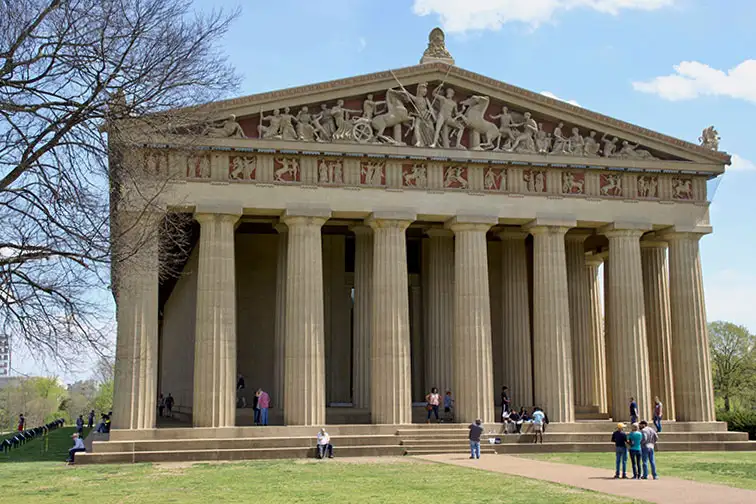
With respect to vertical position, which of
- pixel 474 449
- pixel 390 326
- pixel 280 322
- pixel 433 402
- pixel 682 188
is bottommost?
pixel 474 449

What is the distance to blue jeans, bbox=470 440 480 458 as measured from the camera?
32.0 metres

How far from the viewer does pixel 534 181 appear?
38.9m

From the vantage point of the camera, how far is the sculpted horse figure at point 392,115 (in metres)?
37.2

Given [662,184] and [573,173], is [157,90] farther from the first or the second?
[662,184]

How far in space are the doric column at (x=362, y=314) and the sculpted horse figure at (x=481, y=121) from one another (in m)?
6.57

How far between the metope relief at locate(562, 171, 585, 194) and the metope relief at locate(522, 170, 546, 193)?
102 cm

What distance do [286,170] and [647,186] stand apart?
53.5ft

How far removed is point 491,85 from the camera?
38.4 meters

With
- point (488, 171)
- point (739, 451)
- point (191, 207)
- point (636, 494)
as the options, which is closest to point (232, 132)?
point (191, 207)

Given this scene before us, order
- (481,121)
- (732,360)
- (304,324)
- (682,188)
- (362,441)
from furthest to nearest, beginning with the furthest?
(732,360) < (682,188) < (481,121) < (304,324) < (362,441)

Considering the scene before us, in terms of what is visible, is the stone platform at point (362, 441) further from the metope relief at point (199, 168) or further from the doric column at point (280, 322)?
the metope relief at point (199, 168)

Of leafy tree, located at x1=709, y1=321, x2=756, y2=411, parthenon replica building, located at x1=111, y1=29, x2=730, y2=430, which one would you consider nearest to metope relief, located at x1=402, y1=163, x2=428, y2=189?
parthenon replica building, located at x1=111, y1=29, x2=730, y2=430

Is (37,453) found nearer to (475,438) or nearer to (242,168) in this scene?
(242,168)

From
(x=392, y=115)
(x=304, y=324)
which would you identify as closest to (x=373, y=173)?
(x=392, y=115)
